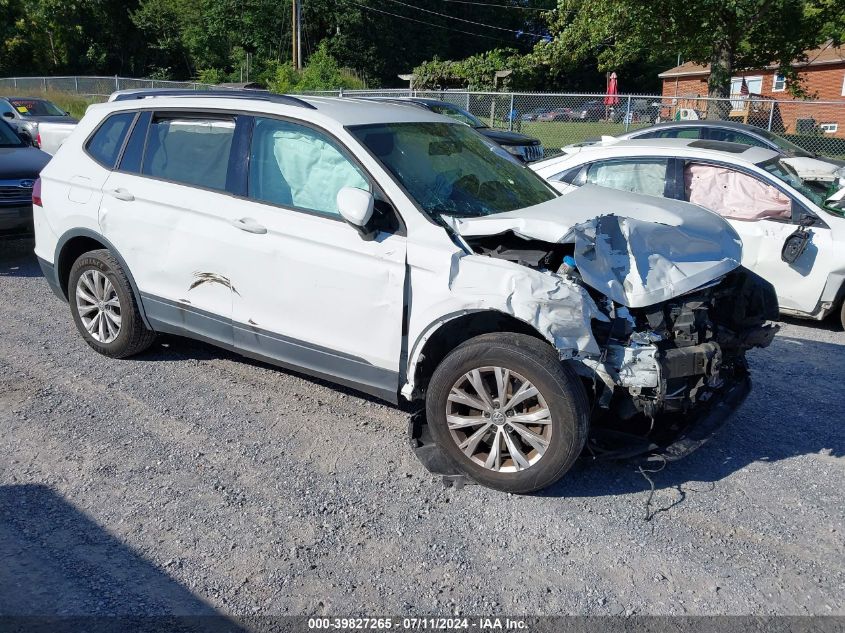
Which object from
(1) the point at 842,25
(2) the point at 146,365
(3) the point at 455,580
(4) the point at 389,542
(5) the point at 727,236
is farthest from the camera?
(1) the point at 842,25

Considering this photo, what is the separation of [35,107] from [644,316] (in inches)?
922

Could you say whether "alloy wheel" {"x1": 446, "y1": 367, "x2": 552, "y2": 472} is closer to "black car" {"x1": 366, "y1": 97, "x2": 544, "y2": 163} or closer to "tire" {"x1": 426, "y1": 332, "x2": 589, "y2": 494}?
"tire" {"x1": 426, "y1": 332, "x2": 589, "y2": 494}

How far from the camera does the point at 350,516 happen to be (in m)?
3.95

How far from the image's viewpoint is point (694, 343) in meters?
4.06

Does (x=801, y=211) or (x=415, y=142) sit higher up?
(x=415, y=142)

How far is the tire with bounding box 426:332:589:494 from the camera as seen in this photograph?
12.8 feet

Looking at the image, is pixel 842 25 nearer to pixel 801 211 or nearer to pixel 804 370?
pixel 801 211

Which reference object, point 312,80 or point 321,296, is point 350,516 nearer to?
point 321,296

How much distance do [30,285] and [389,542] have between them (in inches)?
246

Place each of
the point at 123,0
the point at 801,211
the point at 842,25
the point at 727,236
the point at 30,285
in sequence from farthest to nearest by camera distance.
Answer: the point at 123,0, the point at 842,25, the point at 30,285, the point at 801,211, the point at 727,236

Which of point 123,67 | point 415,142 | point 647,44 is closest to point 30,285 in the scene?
point 415,142

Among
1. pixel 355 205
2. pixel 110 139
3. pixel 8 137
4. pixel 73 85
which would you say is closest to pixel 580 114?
pixel 8 137

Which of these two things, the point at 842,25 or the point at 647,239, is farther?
the point at 842,25

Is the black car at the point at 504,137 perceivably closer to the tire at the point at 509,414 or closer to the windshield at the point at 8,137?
the windshield at the point at 8,137
